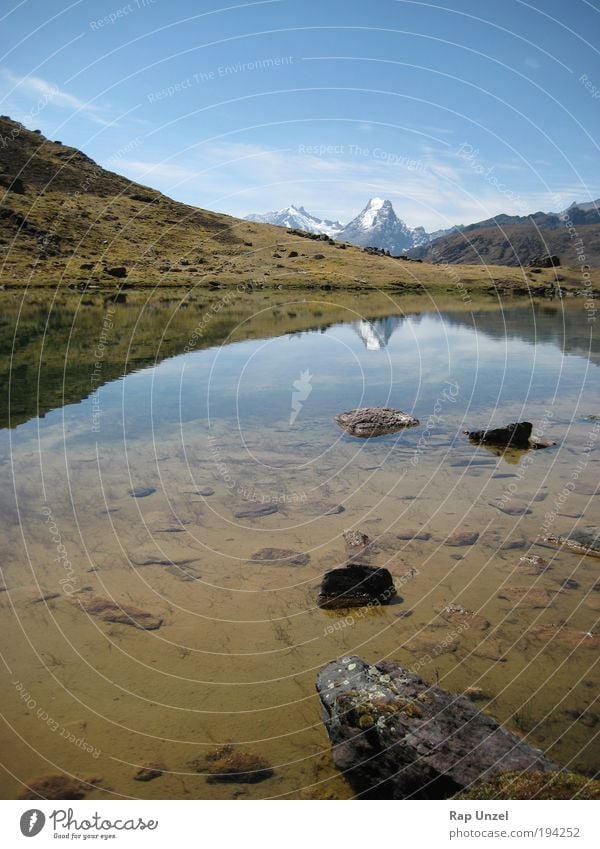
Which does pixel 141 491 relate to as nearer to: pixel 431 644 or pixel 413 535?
pixel 413 535

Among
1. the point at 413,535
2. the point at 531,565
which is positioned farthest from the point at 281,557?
the point at 531,565

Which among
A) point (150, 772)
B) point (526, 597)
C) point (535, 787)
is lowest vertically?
point (150, 772)

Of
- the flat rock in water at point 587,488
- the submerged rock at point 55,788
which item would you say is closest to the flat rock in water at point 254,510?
the submerged rock at point 55,788

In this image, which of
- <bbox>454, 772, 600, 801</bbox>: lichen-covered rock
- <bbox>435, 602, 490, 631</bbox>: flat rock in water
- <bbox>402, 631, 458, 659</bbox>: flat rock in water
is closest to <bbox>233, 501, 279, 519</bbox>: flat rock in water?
<bbox>435, 602, 490, 631</bbox>: flat rock in water

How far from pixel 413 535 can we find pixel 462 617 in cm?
416

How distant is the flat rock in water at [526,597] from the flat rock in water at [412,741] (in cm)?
493

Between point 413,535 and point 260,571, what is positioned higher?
point 413,535

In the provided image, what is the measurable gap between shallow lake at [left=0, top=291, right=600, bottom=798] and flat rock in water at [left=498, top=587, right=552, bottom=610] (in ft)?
0.23

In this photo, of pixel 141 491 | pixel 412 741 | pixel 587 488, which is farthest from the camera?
pixel 587 488

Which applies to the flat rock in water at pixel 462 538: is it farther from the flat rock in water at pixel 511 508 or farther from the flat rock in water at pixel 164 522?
the flat rock in water at pixel 164 522

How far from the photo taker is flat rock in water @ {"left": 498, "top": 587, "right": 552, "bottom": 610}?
1419 centimetres

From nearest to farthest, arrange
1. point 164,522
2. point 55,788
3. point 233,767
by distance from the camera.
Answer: point 55,788, point 233,767, point 164,522

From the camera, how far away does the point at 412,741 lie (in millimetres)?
8945

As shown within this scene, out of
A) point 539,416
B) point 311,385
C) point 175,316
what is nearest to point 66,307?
point 175,316
